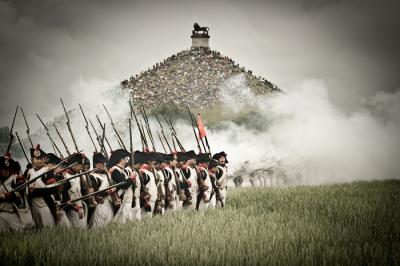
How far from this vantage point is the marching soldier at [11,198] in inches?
323

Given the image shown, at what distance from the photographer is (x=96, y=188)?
31.9 ft

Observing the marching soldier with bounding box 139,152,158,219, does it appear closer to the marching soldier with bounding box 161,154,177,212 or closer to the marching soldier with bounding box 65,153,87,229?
the marching soldier with bounding box 161,154,177,212

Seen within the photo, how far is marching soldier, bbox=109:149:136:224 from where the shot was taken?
1013 cm

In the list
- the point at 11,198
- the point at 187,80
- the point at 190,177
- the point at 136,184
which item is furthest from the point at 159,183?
the point at 187,80

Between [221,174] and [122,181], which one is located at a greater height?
[221,174]

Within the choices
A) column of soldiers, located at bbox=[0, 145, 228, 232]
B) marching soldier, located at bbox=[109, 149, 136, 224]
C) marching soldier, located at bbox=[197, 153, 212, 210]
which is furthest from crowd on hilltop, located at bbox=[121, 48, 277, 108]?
marching soldier, located at bbox=[109, 149, 136, 224]

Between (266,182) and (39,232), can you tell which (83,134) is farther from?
(39,232)

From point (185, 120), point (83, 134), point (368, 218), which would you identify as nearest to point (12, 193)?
point (368, 218)

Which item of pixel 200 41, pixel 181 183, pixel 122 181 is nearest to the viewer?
pixel 122 181

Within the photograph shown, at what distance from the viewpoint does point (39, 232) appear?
8.16m

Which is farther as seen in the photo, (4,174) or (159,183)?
(159,183)

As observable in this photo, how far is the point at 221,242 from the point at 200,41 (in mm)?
76404

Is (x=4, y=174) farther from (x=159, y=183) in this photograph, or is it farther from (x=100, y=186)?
(x=159, y=183)

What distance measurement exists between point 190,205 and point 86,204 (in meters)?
4.00
